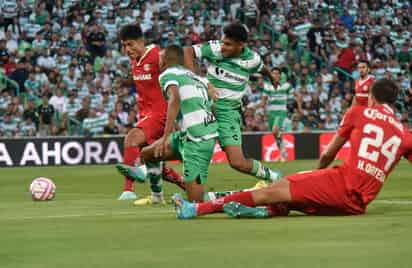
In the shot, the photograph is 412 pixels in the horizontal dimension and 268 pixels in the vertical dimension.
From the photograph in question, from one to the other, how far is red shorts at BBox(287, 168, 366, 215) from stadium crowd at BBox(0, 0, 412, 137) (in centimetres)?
1652

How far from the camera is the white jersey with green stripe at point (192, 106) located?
11703mm

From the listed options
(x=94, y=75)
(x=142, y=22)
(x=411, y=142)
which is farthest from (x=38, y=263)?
(x=142, y=22)

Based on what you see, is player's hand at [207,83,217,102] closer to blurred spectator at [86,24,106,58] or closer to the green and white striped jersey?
the green and white striped jersey

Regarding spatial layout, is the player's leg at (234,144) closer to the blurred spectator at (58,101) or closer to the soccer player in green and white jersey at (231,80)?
the soccer player in green and white jersey at (231,80)

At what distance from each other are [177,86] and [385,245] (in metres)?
4.07

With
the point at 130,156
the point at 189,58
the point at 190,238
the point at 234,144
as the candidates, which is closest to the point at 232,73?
the point at 234,144

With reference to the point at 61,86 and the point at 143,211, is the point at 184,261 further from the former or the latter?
the point at 61,86

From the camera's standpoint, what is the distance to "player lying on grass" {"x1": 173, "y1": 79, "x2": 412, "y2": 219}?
994cm

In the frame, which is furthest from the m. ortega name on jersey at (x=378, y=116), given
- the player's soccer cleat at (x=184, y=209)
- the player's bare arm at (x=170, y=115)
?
the player's bare arm at (x=170, y=115)

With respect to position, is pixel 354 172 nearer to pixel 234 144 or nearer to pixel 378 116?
pixel 378 116

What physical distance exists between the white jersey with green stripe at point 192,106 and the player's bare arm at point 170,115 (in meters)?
0.21

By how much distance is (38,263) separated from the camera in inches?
285

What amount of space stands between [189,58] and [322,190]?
301cm

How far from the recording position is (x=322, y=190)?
997 centimetres
